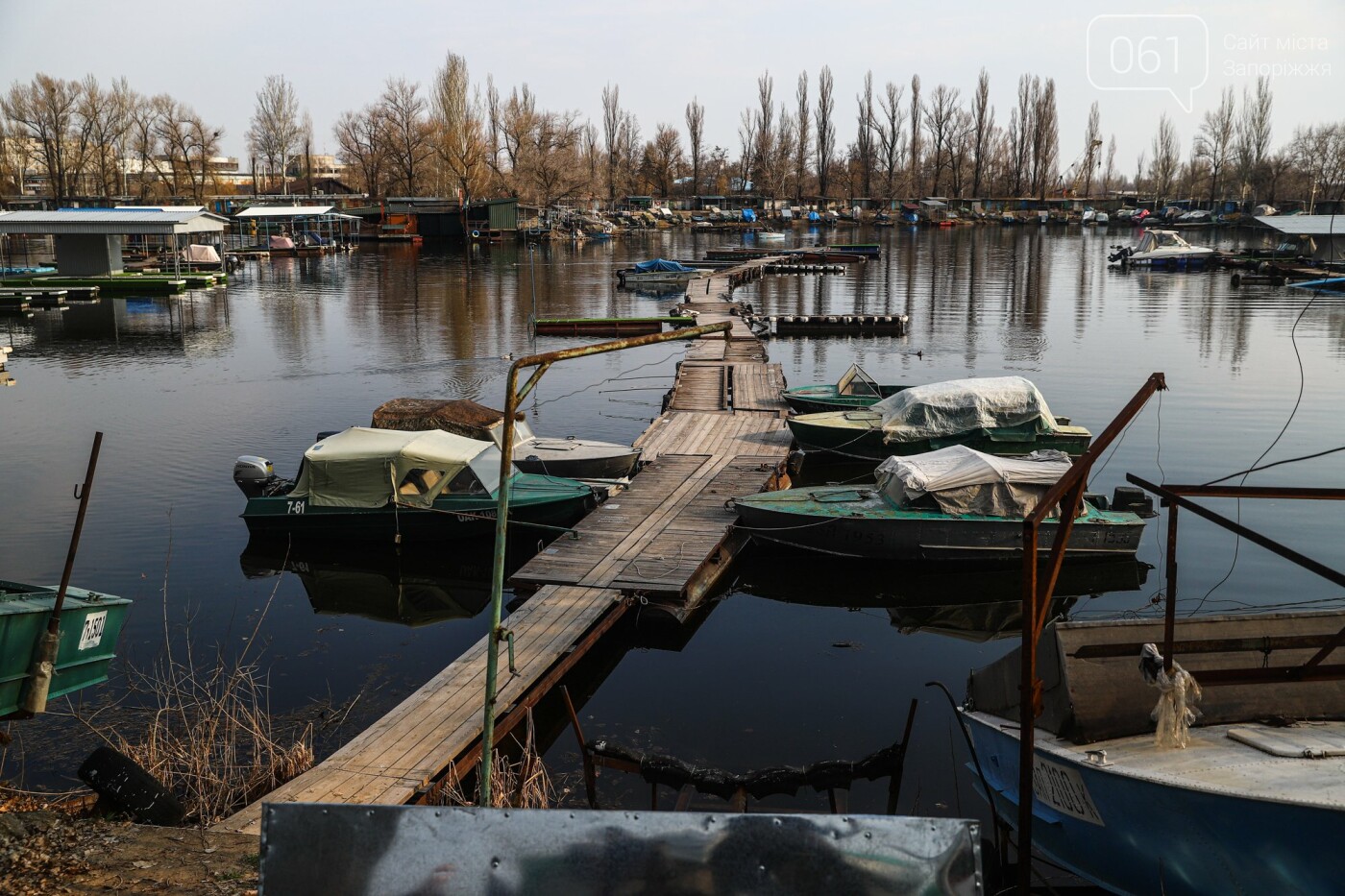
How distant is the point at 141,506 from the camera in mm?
23391

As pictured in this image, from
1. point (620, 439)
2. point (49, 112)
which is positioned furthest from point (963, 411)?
point (49, 112)

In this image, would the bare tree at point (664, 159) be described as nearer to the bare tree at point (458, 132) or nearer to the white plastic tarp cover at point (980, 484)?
the bare tree at point (458, 132)

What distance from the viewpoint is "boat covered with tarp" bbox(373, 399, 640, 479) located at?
2227 centimetres

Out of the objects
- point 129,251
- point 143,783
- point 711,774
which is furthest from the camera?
point 129,251

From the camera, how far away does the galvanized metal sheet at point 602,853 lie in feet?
16.8

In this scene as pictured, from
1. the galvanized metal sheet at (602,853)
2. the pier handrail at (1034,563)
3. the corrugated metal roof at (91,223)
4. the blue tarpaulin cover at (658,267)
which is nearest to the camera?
the galvanized metal sheet at (602,853)

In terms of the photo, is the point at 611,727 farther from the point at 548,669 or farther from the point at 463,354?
the point at 463,354

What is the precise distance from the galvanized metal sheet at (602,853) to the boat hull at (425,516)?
14.3 m

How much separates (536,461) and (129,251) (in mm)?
70015

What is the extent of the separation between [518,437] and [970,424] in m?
9.79

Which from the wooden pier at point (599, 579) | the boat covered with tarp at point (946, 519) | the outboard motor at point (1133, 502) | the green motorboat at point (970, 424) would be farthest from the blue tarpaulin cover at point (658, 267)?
the boat covered with tarp at point (946, 519)

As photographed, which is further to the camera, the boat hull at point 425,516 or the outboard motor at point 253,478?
the outboard motor at point 253,478

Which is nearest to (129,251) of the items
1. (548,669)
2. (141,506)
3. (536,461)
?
(141,506)

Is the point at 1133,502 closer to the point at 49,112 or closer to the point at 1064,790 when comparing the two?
the point at 1064,790
